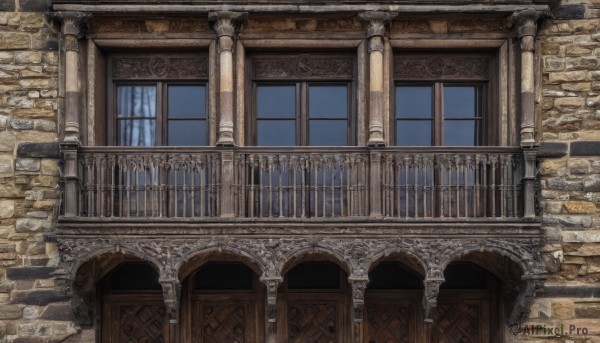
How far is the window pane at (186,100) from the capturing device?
8406mm

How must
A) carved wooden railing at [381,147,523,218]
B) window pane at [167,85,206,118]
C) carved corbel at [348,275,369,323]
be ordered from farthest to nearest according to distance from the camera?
1. window pane at [167,85,206,118]
2. carved wooden railing at [381,147,523,218]
3. carved corbel at [348,275,369,323]

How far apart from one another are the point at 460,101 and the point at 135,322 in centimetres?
466

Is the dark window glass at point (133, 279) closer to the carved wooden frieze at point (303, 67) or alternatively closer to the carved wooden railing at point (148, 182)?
the carved wooden railing at point (148, 182)

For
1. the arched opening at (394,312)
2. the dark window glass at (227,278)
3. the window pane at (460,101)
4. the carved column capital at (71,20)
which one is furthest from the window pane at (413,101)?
the carved column capital at (71,20)

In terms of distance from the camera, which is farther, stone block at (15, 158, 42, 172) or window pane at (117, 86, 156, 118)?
window pane at (117, 86, 156, 118)

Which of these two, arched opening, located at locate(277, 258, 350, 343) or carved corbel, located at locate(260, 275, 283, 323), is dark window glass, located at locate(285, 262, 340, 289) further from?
carved corbel, located at locate(260, 275, 283, 323)

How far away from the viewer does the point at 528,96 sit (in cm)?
780

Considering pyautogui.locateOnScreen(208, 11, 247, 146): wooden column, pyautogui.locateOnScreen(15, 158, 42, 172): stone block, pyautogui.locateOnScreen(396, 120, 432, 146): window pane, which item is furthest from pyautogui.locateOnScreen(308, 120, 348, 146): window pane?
pyautogui.locateOnScreen(15, 158, 42, 172): stone block

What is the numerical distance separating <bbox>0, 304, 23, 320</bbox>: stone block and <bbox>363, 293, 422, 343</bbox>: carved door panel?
12.9ft

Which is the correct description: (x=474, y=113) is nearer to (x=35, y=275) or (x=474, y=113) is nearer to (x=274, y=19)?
(x=274, y=19)

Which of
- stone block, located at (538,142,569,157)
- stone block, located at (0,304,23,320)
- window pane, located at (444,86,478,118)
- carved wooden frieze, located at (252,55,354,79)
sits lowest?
stone block, located at (0,304,23,320)

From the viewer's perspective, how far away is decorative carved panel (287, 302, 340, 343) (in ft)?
27.4

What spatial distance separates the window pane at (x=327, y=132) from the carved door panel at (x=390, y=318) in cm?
189

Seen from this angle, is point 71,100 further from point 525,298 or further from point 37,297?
point 525,298
